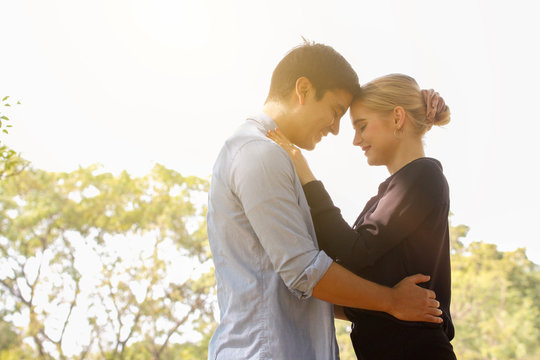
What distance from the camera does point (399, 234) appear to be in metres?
1.91

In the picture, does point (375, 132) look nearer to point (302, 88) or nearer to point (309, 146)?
point (309, 146)

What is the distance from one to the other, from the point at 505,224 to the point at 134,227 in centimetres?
1001

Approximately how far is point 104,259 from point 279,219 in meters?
12.6

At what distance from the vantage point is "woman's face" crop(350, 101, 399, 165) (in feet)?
7.64

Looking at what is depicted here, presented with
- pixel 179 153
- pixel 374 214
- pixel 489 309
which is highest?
pixel 179 153

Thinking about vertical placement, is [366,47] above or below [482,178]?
above

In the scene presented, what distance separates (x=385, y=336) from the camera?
1.92 m

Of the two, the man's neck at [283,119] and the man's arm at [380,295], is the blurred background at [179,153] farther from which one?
the man's arm at [380,295]

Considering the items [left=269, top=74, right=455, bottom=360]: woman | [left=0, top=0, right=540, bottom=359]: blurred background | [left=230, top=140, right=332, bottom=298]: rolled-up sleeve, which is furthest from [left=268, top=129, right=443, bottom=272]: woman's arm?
[left=0, top=0, right=540, bottom=359]: blurred background

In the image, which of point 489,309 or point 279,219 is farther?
point 489,309

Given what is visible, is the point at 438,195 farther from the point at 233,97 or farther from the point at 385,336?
the point at 233,97

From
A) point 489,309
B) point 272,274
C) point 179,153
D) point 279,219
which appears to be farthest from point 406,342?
point 179,153

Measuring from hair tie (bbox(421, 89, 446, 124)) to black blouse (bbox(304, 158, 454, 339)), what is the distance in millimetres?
322

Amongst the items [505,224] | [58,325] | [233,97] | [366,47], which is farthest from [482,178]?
[58,325]
